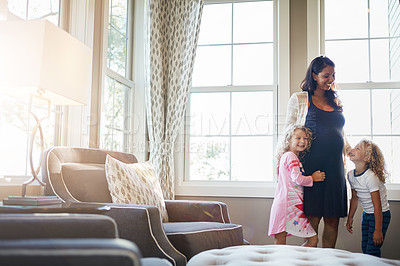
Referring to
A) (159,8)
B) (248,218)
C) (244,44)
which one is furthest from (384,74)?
(159,8)

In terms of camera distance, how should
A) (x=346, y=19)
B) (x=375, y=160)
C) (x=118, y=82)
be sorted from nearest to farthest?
(x=375, y=160), (x=118, y=82), (x=346, y=19)

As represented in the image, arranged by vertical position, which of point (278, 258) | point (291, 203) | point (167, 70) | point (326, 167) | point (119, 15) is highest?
point (119, 15)

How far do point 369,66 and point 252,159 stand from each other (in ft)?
4.54

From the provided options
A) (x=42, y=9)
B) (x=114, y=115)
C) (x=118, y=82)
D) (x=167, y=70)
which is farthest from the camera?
(x=167, y=70)

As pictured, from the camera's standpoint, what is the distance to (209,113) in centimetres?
414

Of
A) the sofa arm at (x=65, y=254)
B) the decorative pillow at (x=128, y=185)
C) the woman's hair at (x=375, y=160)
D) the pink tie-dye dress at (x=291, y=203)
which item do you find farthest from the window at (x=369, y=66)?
the sofa arm at (x=65, y=254)

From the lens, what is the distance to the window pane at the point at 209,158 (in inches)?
161

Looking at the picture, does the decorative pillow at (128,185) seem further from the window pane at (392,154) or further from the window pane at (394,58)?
the window pane at (394,58)

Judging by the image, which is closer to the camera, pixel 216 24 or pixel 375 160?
pixel 375 160

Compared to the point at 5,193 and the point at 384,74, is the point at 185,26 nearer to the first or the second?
the point at 384,74

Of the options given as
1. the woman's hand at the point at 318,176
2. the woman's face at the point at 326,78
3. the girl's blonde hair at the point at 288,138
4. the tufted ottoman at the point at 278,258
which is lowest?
the tufted ottoman at the point at 278,258

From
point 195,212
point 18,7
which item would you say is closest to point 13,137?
point 18,7

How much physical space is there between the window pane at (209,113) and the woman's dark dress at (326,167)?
50.6 inches

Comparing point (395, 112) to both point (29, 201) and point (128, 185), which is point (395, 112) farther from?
point (29, 201)
